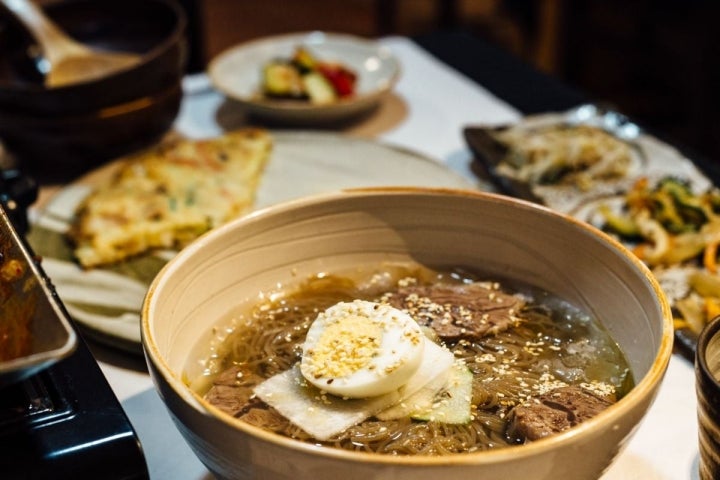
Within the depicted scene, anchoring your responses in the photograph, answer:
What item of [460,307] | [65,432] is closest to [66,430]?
[65,432]

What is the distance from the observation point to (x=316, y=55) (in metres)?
2.76

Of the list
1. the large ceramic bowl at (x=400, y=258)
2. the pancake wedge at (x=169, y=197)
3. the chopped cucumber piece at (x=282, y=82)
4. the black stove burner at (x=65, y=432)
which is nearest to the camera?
the large ceramic bowl at (x=400, y=258)

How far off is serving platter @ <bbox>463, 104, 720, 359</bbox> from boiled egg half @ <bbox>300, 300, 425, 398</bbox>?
2.57 feet

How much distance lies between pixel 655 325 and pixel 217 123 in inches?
68.9

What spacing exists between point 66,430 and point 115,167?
1218mm

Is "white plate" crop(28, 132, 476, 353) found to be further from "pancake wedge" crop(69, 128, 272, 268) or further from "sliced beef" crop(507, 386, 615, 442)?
"sliced beef" crop(507, 386, 615, 442)

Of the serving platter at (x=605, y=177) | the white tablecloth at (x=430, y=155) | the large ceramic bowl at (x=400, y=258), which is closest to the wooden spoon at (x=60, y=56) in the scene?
the white tablecloth at (x=430, y=155)

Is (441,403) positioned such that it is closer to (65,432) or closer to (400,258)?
(400,258)

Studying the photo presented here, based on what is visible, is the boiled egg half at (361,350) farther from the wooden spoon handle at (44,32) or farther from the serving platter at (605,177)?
the wooden spoon handle at (44,32)

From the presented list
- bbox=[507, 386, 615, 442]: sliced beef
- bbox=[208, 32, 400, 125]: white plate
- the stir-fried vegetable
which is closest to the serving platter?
the stir-fried vegetable

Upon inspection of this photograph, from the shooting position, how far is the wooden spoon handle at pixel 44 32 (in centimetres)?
227

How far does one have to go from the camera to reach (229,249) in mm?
1253

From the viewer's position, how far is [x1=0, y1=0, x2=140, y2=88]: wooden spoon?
228 cm

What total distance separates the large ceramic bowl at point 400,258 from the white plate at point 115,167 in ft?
1.06
